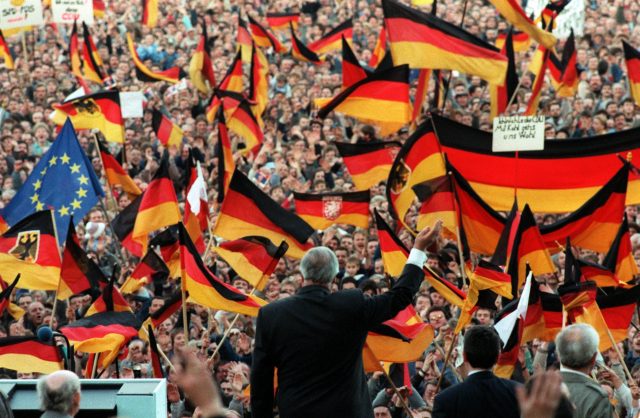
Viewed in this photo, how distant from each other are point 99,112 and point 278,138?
132 inches

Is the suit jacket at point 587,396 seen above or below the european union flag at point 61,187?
above

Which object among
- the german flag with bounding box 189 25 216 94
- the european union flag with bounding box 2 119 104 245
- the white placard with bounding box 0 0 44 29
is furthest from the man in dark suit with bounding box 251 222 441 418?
the white placard with bounding box 0 0 44 29

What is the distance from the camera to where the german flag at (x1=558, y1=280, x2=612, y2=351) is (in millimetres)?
8781

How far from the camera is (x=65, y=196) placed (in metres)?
13.2

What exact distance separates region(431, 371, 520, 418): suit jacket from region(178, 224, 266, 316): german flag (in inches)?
150

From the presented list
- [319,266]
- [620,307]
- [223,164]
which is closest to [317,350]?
[319,266]

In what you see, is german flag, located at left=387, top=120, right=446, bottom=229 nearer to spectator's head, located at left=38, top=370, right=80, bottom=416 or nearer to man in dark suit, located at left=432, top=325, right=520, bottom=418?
man in dark suit, located at left=432, top=325, right=520, bottom=418

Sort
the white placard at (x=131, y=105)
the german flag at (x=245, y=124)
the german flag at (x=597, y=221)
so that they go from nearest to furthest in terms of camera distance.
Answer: the german flag at (x=597, y=221) → the german flag at (x=245, y=124) → the white placard at (x=131, y=105)

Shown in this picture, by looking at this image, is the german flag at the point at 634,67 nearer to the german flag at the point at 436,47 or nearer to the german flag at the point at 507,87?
the german flag at the point at 507,87

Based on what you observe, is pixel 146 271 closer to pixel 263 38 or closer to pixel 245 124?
pixel 245 124

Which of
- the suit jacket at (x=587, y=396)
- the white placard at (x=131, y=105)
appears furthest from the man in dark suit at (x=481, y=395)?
the white placard at (x=131, y=105)

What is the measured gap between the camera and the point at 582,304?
882 cm

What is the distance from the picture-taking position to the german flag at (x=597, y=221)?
1066cm

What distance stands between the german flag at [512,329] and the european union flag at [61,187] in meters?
5.69
